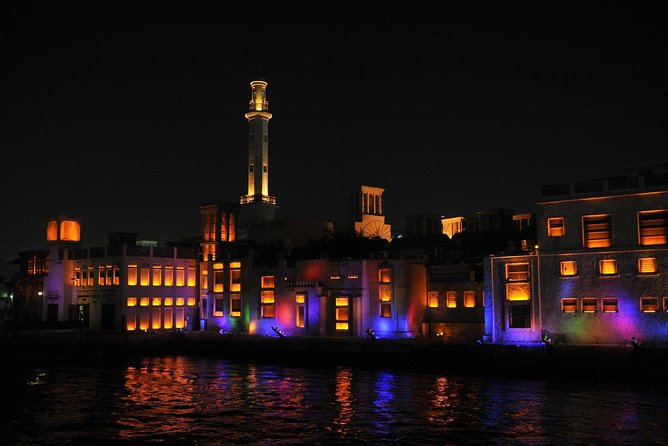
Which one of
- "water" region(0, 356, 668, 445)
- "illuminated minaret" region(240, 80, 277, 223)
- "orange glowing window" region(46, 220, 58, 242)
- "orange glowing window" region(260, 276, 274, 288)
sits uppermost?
"illuminated minaret" region(240, 80, 277, 223)

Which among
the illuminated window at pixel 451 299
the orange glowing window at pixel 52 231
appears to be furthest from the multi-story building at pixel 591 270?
the orange glowing window at pixel 52 231

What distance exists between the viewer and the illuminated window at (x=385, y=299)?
5603 cm

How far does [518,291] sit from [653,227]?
9.45 m

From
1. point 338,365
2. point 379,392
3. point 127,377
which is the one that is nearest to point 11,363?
point 127,377

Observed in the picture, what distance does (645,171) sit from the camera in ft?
154

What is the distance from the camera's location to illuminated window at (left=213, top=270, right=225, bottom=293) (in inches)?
2699

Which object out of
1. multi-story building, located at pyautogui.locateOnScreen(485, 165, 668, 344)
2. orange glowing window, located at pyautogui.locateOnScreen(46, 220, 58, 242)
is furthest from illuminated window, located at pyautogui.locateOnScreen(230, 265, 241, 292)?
multi-story building, located at pyautogui.locateOnScreen(485, 165, 668, 344)

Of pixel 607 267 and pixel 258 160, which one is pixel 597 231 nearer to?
pixel 607 267

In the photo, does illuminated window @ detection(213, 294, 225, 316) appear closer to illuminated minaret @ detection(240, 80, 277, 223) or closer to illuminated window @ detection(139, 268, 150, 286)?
illuminated window @ detection(139, 268, 150, 286)

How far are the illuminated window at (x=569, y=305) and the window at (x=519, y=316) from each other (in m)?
2.25

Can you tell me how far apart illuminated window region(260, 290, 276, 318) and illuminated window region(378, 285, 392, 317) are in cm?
1121

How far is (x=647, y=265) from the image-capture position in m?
44.7

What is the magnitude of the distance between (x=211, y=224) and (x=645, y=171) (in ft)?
145

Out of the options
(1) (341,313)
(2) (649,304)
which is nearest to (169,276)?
(1) (341,313)
